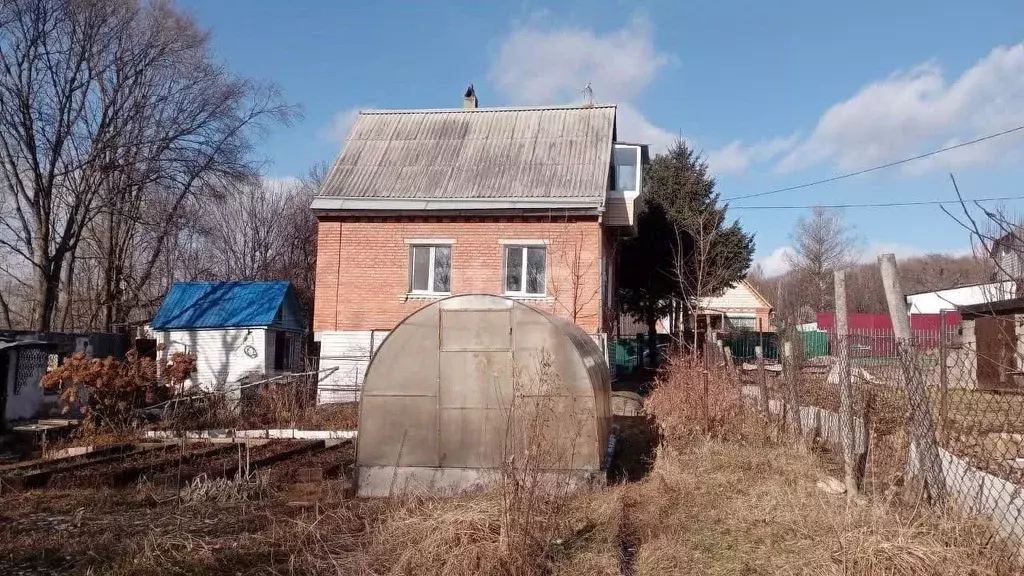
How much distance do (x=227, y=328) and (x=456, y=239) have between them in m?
7.86

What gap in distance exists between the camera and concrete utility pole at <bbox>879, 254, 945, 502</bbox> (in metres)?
4.59

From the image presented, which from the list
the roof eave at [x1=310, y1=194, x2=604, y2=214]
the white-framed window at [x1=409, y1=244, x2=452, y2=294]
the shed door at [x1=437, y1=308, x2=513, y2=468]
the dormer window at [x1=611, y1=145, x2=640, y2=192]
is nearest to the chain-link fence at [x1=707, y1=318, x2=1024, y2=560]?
the shed door at [x1=437, y1=308, x2=513, y2=468]

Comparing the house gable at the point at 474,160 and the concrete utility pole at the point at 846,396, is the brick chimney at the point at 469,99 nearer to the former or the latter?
the house gable at the point at 474,160

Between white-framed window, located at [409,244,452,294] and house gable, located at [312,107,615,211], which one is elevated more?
house gable, located at [312,107,615,211]

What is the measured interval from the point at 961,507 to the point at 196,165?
24711 millimetres

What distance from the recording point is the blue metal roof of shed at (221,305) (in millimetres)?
21078

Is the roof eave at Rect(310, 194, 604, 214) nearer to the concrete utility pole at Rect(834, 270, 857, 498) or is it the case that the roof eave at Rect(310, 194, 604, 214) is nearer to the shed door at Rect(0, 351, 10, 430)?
the shed door at Rect(0, 351, 10, 430)

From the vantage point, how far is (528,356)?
849 centimetres

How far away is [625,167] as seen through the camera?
862 inches

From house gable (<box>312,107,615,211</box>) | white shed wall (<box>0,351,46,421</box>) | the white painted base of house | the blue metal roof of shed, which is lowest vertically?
the white painted base of house

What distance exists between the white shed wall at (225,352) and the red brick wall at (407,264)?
3939 mm

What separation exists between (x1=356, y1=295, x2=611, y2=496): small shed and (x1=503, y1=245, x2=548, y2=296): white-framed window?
8.77m

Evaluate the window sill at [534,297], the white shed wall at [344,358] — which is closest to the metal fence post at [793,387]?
the window sill at [534,297]

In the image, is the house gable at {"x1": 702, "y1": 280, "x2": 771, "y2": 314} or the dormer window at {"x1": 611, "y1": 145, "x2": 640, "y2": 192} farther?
the house gable at {"x1": 702, "y1": 280, "x2": 771, "y2": 314}
